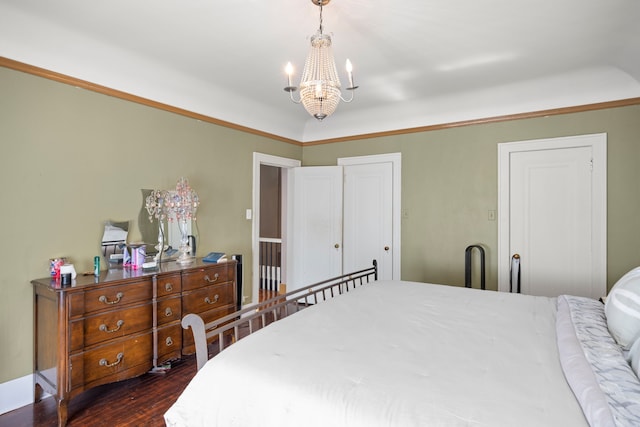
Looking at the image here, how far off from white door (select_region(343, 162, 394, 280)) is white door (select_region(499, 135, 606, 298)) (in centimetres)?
127

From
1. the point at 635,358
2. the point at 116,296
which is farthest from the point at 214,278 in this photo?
the point at 635,358

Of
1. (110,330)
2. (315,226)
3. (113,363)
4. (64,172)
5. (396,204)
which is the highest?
(64,172)

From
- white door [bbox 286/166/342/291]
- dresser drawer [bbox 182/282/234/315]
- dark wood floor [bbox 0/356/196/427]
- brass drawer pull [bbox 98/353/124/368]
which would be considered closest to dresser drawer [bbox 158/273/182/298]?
dresser drawer [bbox 182/282/234/315]

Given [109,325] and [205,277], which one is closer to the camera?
[109,325]

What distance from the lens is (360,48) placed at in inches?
104

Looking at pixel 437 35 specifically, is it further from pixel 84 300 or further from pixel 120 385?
pixel 120 385

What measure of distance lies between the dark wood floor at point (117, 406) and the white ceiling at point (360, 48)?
233cm

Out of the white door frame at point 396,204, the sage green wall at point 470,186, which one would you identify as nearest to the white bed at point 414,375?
the sage green wall at point 470,186

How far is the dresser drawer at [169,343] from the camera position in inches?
100

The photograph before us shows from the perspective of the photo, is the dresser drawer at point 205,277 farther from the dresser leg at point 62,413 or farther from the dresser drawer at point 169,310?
the dresser leg at point 62,413

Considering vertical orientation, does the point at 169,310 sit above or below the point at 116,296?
below

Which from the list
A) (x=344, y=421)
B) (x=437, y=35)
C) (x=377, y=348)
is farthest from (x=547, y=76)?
(x=344, y=421)

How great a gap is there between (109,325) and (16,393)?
0.75 m

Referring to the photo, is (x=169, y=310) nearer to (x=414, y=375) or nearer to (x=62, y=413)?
(x=62, y=413)
